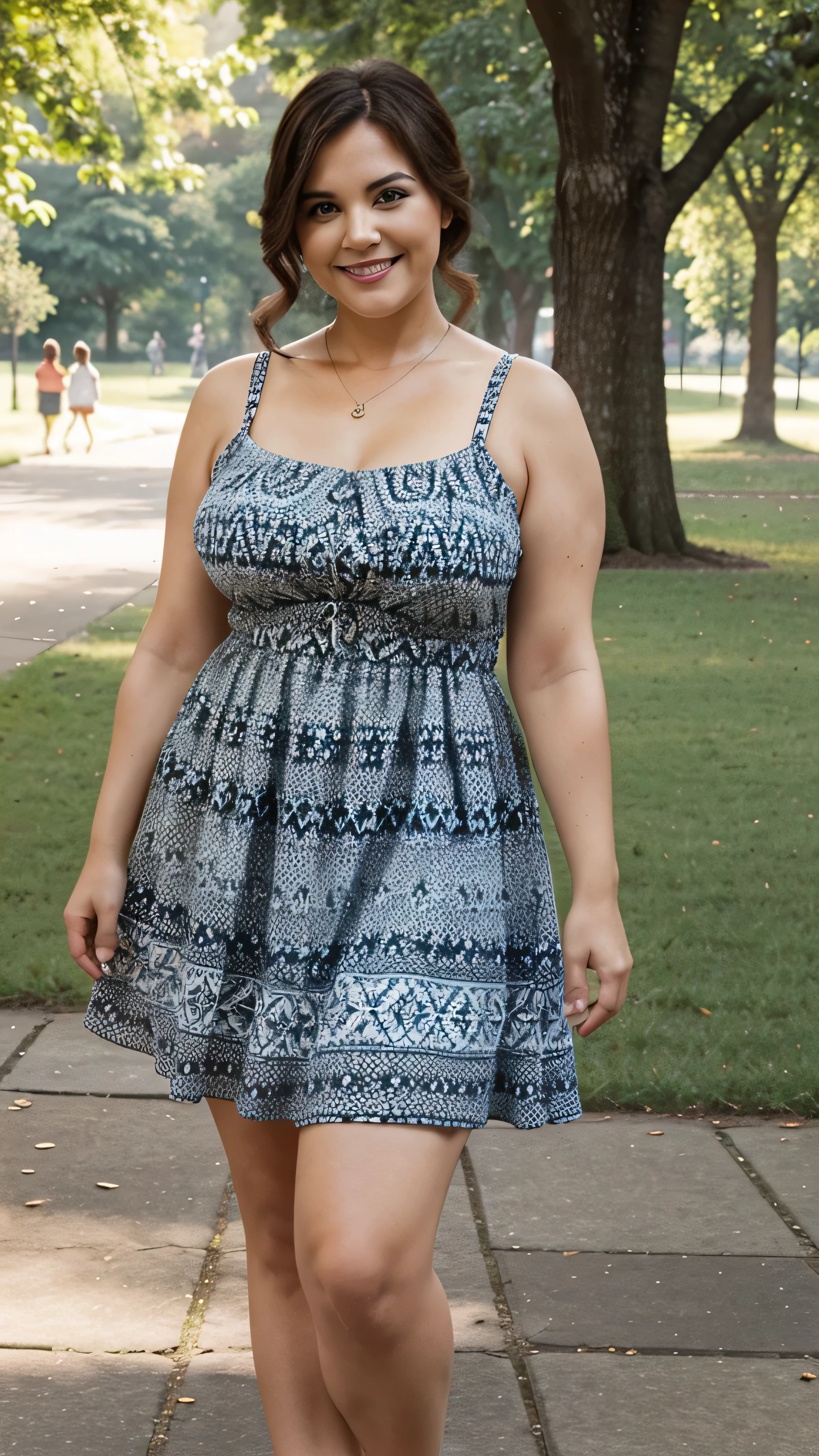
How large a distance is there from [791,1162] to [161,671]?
7.33 ft

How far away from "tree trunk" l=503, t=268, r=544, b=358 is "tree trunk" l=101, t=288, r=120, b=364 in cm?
3411

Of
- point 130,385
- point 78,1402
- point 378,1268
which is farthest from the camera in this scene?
point 130,385

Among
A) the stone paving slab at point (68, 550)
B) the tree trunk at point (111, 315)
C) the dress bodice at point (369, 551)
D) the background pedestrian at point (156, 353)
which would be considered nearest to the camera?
the dress bodice at point (369, 551)

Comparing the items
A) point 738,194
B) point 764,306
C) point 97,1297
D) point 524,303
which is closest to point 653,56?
point 97,1297

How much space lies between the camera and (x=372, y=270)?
7.32ft

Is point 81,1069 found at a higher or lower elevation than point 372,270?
lower

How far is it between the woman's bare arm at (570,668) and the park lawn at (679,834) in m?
2.13

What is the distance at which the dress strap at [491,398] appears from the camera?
2199 millimetres

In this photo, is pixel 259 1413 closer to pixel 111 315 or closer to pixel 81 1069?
pixel 81 1069

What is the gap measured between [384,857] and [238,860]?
20cm

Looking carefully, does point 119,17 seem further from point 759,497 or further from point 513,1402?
point 513,1402

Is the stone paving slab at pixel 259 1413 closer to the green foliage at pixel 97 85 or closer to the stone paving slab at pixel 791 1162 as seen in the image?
the stone paving slab at pixel 791 1162

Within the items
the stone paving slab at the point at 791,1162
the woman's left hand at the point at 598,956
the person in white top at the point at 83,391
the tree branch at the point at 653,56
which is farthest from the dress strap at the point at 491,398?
the person in white top at the point at 83,391

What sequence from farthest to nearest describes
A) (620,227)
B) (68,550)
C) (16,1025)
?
(68,550) → (620,227) → (16,1025)
